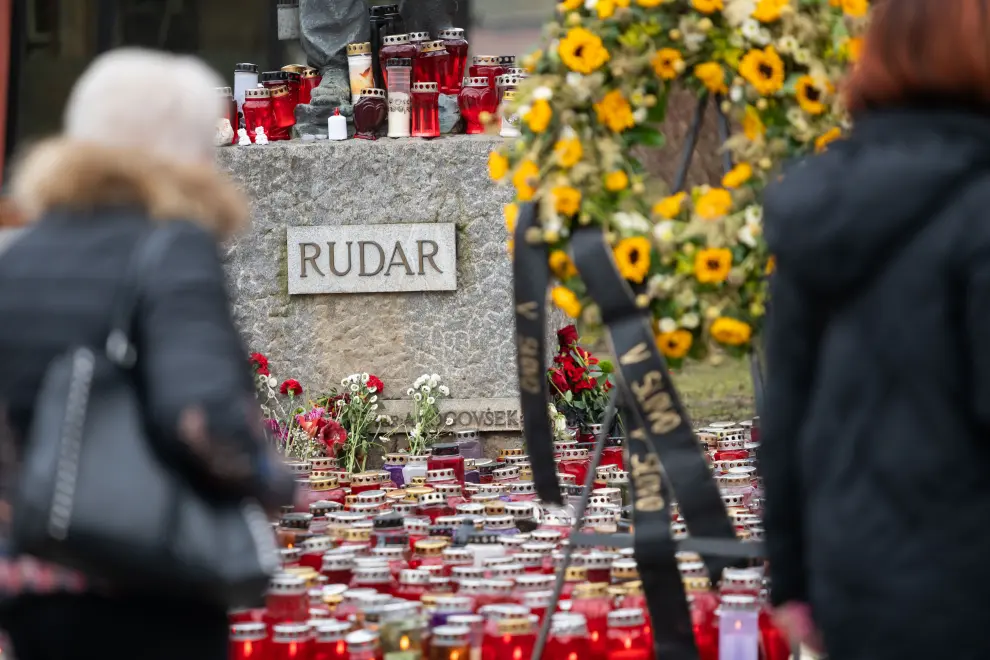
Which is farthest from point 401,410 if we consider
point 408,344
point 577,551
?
point 577,551

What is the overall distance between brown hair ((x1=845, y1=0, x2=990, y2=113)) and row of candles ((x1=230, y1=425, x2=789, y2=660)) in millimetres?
1343

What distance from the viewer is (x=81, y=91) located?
1789 mm

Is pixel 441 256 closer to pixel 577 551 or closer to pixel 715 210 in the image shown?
pixel 577 551

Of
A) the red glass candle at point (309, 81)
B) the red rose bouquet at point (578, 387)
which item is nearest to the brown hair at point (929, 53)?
the red rose bouquet at point (578, 387)

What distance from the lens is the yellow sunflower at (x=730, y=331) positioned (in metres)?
2.63

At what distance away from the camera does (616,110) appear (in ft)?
8.96

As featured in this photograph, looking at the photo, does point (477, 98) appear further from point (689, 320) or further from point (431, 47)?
point (689, 320)

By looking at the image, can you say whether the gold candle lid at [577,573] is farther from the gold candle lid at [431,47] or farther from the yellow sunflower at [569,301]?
the gold candle lid at [431,47]

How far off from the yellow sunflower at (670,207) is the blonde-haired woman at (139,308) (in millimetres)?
1079

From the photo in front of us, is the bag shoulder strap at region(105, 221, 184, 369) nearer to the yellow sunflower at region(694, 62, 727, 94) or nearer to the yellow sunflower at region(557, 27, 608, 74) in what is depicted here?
the yellow sunflower at region(557, 27, 608, 74)

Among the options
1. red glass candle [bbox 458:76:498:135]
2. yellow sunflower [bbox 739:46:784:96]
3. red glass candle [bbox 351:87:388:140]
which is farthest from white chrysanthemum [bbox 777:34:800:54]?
red glass candle [bbox 351:87:388:140]

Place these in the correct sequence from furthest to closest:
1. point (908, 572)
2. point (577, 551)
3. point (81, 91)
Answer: point (577, 551) → point (81, 91) → point (908, 572)

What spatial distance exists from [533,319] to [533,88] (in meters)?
0.41

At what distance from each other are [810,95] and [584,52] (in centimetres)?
39
